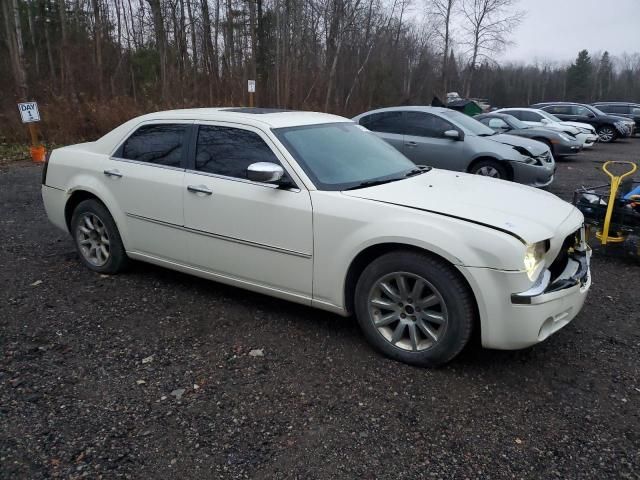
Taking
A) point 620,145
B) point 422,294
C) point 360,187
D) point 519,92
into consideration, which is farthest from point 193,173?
point 519,92

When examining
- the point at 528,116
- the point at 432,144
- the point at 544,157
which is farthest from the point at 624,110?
the point at 432,144

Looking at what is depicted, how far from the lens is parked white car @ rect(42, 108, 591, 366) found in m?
3.11

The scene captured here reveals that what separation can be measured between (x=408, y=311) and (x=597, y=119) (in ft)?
72.8

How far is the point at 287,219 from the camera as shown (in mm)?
3678

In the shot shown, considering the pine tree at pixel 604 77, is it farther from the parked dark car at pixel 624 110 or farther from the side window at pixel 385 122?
the side window at pixel 385 122

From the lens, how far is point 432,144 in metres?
9.18

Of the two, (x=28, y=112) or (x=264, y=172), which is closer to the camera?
(x=264, y=172)

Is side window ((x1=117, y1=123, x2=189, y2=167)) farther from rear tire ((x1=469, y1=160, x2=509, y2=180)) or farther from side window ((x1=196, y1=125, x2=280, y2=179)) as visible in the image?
Result: rear tire ((x1=469, y1=160, x2=509, y2=180))

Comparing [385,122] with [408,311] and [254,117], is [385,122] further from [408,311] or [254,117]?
[408,311]

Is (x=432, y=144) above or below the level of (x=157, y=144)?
below

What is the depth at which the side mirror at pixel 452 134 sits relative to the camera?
9000mm

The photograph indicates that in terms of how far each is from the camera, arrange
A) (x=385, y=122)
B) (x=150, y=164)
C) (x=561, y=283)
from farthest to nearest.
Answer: (x=385, y=122) < (x=150, y=164) < (x=561, y=283)

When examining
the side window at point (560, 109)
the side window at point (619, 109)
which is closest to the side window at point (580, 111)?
the side window at point (560, 109)

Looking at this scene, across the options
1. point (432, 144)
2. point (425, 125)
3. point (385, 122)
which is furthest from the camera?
point (385, 122)
